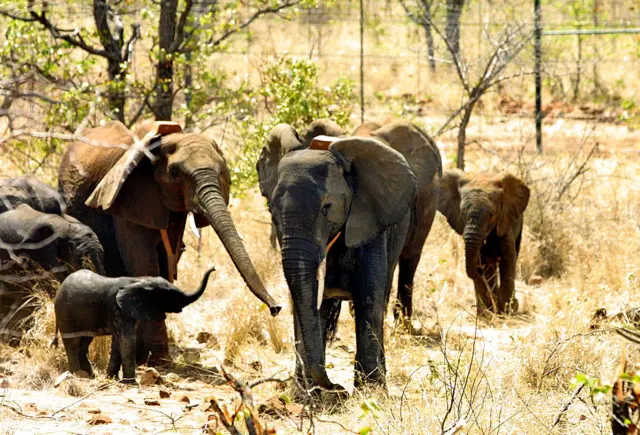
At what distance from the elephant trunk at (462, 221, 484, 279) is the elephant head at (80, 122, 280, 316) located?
282 centimetres

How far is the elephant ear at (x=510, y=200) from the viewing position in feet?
38.9

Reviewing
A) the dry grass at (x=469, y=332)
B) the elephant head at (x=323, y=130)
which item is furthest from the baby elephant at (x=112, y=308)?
the elephant head at (x=323, y=130)

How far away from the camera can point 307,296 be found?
7.60m

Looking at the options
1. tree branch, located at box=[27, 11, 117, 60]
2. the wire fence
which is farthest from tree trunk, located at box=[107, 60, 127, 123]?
the wire fence

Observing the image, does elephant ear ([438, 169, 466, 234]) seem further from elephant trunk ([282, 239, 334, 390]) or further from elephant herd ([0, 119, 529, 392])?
elephant trunk ([282, 239, 334, 390])

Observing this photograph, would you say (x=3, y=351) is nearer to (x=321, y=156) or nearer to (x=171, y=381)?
(x=171, y=381)

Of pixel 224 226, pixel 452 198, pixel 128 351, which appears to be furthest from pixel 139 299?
pixel 452 198

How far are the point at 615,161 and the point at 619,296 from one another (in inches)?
286

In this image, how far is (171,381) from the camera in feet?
28.8

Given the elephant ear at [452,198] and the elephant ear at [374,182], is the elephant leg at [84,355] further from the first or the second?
the elephant ear at [452,198]

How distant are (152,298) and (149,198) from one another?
122cm

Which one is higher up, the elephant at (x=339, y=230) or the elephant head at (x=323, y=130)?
the elephant head at (x=323, y=130)

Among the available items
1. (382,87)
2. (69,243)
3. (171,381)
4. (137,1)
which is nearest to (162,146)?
(69,243)

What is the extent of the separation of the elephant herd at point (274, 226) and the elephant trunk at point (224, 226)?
0.01 m
